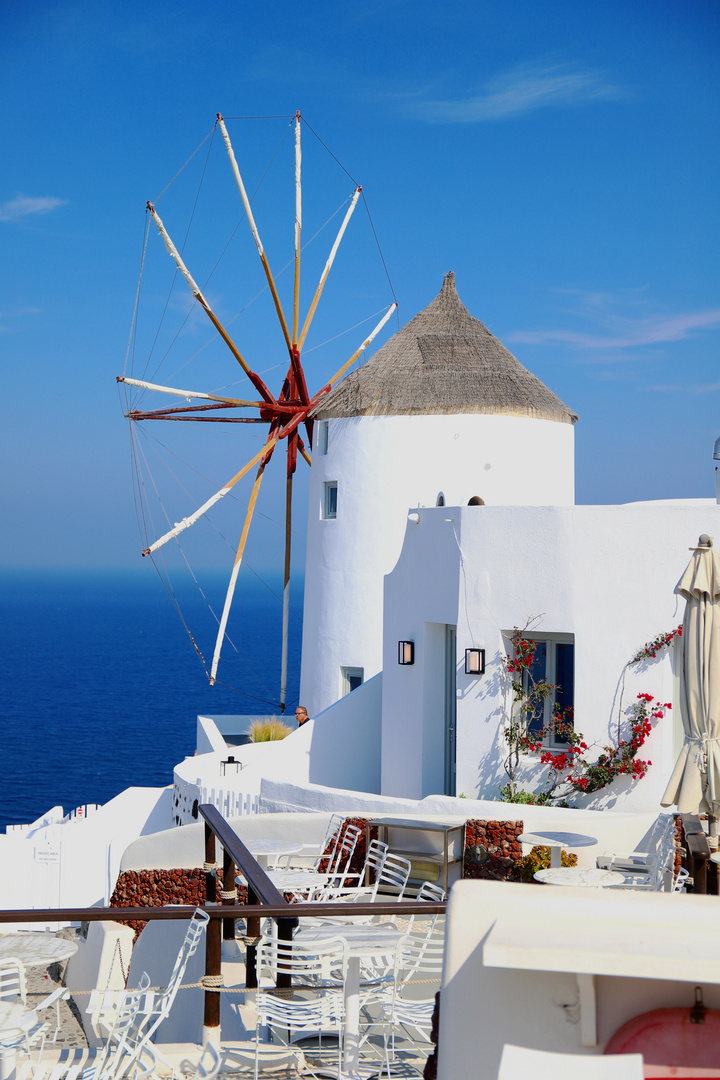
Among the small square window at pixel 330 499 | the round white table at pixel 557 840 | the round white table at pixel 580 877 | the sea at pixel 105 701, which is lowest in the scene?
the sea at pixel 105 701

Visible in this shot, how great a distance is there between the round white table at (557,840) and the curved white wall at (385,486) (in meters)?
10.3

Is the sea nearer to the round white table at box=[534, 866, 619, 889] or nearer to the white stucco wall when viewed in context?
the round white table at box=[534, 866, 619, 889]

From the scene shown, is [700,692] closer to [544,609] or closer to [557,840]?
[557,840]

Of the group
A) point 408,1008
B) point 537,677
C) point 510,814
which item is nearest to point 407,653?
point 537,677

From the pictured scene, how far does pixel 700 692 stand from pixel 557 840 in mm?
2201

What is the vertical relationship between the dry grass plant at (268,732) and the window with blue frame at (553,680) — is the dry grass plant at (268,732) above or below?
below

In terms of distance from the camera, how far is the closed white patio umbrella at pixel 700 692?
8.45 m

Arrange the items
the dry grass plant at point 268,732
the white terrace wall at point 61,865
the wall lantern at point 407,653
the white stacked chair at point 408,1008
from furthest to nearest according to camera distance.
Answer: the dry grass plant at point 268,732, the white terrace wall at point 61,865, the wall lantern at point 407,653, the white stacked chair at point 408,1008

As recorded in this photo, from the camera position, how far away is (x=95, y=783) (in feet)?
173

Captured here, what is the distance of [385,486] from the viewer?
67.8 feet

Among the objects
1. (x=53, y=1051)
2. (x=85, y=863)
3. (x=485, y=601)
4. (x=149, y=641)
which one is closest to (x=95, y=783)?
(x=85, y=863)

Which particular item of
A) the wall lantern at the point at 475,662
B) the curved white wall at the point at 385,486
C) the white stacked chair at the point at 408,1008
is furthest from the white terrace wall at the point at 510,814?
the curved white wall at the point at 385,486

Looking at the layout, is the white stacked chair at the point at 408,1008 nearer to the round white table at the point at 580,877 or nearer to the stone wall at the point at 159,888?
the round white table at the point at 580,877

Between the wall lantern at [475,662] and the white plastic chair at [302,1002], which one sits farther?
the wall lantern at [475,662]
